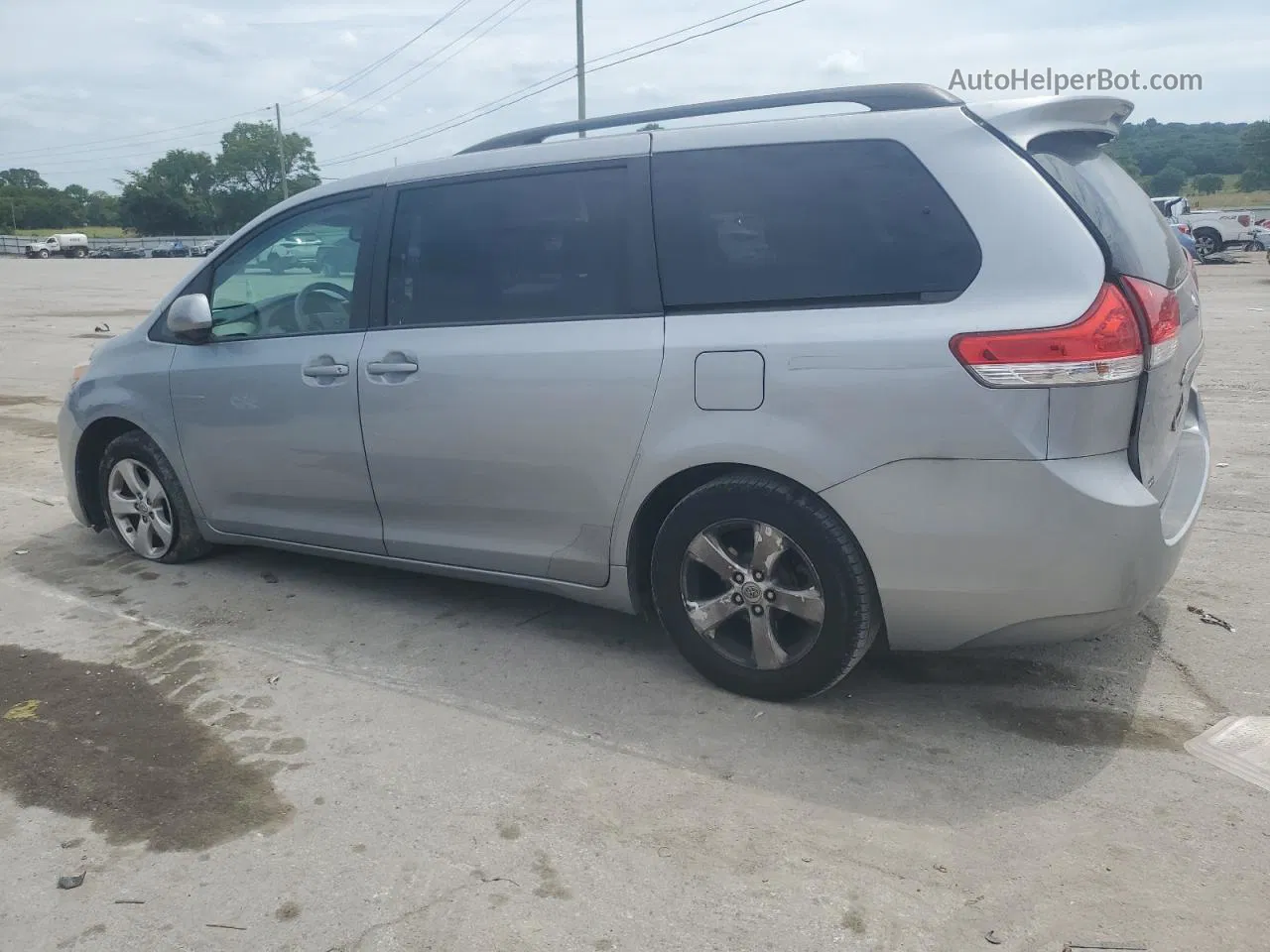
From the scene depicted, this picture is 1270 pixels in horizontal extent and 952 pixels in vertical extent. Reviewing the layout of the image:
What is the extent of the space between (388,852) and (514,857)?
34 centimetres

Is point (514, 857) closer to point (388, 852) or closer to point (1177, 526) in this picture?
point (388, 852)

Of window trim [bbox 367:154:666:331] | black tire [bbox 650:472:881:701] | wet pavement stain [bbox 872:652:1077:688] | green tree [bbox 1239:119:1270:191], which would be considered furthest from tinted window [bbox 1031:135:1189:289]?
green tree [bbox 1239:119:1270:191]

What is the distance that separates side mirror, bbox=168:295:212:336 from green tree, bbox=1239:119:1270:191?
66.6 m

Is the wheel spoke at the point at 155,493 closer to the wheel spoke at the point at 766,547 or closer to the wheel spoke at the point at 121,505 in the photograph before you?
the wheel spoke at the point at 121,505

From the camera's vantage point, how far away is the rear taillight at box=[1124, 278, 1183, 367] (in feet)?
10.3

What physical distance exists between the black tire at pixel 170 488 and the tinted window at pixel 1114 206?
13.3 feet

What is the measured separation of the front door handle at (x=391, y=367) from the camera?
4211 mm

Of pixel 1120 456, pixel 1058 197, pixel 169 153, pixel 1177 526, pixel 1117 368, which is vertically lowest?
pixel 1177 526

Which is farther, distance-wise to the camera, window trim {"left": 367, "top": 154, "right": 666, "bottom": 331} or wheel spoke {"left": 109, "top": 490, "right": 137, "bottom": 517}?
wheel spoke {"left": 109, "top": 490, "right": 137, "bottom": 517}

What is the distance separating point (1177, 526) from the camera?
3.43 meters

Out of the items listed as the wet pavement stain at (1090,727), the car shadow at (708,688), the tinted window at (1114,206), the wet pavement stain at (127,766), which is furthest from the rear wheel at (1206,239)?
the wet pavement stain at (127,766)

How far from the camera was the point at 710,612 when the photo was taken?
12.0 feet

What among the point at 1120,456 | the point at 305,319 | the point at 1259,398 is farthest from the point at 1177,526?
the point at 1259,398

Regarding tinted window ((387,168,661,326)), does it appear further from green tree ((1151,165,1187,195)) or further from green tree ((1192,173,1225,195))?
green tree ((1192,173,1225,195))
